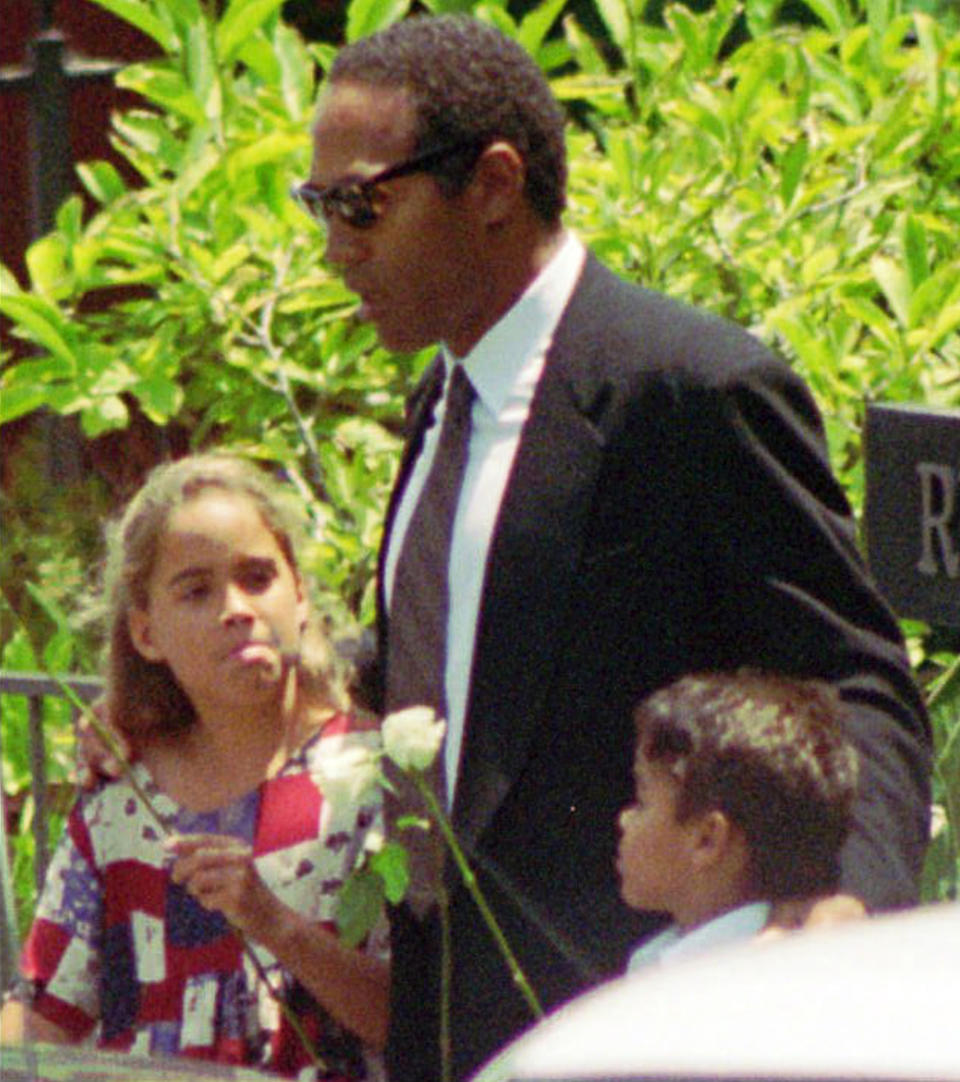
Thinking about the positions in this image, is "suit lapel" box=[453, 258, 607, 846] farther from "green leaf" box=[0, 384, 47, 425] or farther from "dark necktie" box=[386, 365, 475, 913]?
"green leaf" box=[0, 384, 47, 425]

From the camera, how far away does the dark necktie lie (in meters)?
4.07

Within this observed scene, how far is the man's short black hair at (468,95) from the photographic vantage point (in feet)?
13.5

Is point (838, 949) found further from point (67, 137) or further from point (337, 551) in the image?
point (67, 137)

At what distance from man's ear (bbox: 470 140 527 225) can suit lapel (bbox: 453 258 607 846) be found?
0.64ft

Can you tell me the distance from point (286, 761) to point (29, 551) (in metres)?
1.70

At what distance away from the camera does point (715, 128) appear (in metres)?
5.58

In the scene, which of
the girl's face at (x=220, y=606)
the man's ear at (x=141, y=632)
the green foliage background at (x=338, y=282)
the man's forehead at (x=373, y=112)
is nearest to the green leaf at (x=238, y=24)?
the green foliage background at (x=338, y=282)

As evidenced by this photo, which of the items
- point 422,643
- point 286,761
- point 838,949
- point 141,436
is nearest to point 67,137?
point 141,436

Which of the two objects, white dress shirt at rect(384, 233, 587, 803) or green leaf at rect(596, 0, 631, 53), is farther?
green leaf at rect(596, 0, 631, 53)

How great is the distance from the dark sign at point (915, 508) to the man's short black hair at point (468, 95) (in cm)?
48

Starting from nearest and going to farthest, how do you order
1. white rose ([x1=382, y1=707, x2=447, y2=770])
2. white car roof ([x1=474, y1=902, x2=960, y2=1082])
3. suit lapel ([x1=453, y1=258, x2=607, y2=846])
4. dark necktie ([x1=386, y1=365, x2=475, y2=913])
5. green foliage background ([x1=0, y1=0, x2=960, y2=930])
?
1. white car roof ([x1=474, y1=902, x2=960, y2=1082])
2. white rose ([x1=382, y1=707, x2=447, y2=770])
3. suit lapel ([x1=453, y1=258, x2=607, y2=846])
4. dark necktie ([x1=386, y1=365, x2=475, y2=913])
5. green foliage background ([x1=0, y1=0, x2=960, y2=930])

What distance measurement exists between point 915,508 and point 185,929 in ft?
3.66

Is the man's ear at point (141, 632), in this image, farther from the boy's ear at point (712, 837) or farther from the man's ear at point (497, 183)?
the boy's ear at point (712, 837)

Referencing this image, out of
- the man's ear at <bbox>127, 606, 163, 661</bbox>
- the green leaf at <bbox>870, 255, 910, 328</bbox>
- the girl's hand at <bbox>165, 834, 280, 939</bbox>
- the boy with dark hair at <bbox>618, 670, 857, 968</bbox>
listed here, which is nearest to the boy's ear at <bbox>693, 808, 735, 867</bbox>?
the boy with dark hair at <bbox>618, 670, 857, 968</bbox>
